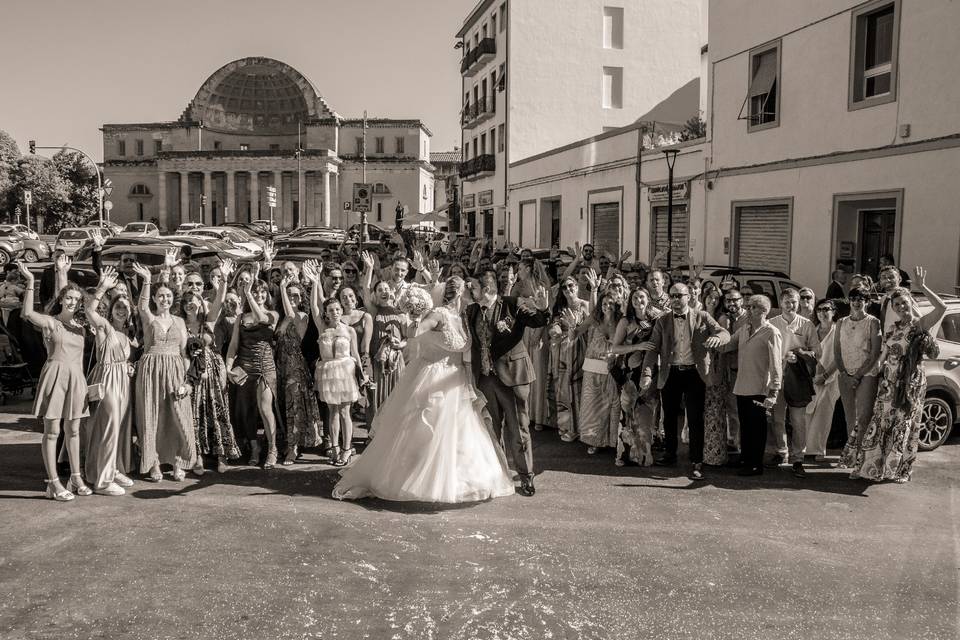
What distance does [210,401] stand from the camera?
311 inches

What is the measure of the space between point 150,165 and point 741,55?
74.2 m

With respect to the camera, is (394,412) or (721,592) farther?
(394,412)

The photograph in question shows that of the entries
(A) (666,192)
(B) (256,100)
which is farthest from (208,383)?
(B) (256,100)

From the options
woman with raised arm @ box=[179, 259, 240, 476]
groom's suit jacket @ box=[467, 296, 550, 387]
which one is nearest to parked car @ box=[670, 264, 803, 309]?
groom's suit jacket @ box=[467, 296, 550, 387]

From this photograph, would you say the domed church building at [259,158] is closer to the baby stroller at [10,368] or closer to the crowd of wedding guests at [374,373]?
the baby stroller at [10,368]

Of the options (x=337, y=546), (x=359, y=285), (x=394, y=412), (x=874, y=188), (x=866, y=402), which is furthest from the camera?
(x=874, y=188)

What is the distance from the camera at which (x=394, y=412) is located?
702cm

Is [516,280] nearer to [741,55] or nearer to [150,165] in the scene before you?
[741,55]

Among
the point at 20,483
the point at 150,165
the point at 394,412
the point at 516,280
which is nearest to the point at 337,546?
the point at 394,412

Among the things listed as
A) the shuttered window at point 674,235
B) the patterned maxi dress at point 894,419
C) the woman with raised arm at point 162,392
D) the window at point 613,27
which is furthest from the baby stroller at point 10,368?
the window at point 613,27

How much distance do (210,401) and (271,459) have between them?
0.79 metres

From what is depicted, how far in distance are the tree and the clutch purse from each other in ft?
216

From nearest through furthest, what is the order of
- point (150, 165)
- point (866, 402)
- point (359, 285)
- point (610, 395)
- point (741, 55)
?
point (866, 402) < point (610, 395) < point (359, 285) < point (741, 55) < point (150, 165)

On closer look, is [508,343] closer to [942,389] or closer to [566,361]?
[566,361]
